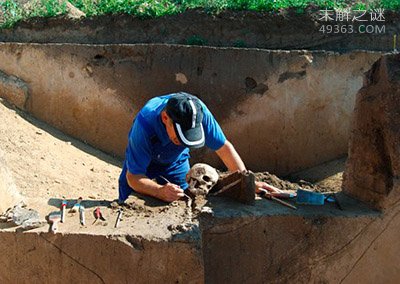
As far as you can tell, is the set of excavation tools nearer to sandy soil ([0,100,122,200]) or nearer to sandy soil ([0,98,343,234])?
sandy soil ([0,98,343,234])

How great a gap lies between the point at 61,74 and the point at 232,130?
218cm

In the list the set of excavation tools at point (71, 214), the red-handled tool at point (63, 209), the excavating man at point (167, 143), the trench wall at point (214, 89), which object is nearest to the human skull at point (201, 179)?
the excavating man at point (167, 143)

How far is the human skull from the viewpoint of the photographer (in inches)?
131

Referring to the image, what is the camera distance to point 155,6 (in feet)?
23.3

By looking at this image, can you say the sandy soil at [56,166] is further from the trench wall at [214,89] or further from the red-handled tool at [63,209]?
the red-handled tool at [63,209]

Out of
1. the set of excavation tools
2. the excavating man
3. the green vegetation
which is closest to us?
the set of excavation tools

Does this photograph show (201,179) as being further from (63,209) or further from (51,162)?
(51,162)

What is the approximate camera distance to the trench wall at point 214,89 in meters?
6.07

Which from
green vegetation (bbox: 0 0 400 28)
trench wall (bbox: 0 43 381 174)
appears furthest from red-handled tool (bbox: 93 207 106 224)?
green vegetation (bbox: 0 0 400 28)

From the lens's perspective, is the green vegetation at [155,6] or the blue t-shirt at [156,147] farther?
the green vegetation at [155,6]

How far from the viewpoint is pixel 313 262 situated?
3.16 metres

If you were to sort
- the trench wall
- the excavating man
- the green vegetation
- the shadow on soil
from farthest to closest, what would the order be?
the green vegetation → the shadow on soil → the trench wall → the excavating man

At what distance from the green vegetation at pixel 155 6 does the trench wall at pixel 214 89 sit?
959 millimetres

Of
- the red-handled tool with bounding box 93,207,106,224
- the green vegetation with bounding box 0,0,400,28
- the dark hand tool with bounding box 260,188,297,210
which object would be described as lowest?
the dark hand tool with bounding box 260,188,297,210
